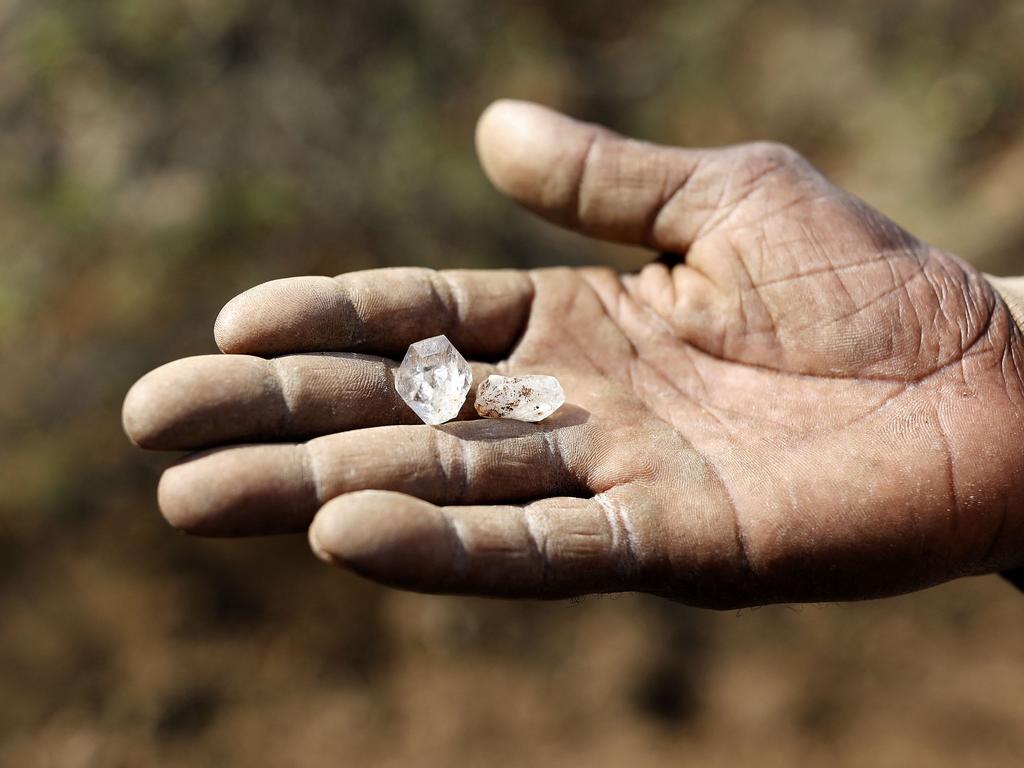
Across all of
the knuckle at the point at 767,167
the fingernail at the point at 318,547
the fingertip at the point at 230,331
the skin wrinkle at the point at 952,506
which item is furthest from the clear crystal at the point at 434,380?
the skin wrinkle at the point at 952,506

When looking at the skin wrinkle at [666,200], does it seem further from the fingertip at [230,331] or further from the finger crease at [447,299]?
the fingertip at [230,331]

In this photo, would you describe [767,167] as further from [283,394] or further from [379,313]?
[283,394]

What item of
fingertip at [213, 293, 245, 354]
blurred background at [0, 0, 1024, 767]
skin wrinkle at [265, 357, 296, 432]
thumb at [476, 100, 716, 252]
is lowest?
blurred background at [0, 0, 1024, 767]

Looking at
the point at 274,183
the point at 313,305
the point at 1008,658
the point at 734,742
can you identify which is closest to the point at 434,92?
the point at 274,183

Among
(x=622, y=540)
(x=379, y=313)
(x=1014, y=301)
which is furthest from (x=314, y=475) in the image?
(x=1014, y=301)

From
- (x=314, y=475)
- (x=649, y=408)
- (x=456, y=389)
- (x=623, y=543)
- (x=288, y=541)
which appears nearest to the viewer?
(x=314, y=475)

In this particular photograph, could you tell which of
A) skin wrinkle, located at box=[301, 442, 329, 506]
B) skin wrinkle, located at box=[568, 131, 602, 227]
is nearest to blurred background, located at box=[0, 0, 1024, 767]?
skin wrinkle, located at box=[568, 131, 602, 227]

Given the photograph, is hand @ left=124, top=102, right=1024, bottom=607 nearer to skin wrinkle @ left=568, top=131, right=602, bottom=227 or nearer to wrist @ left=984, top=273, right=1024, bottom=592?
skin wrinkle @ left=568, top=131, right=602, bottom=227
